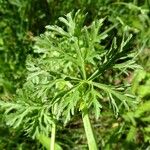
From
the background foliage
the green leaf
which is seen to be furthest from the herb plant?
the background foliage

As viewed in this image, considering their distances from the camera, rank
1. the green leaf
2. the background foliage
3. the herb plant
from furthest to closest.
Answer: the background foliage, the green leaf, the herb plant

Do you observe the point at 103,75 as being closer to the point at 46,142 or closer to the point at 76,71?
the point at 46,142

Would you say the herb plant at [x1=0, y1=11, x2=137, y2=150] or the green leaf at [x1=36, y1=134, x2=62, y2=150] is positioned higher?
the green leaf at [x1=36, y1=134, x2=62, y2=150]

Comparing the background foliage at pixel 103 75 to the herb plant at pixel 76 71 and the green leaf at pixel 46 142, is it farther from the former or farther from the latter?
the herb plant at pixel 76 71

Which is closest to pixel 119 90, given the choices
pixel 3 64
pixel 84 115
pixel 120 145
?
pixel 84 115

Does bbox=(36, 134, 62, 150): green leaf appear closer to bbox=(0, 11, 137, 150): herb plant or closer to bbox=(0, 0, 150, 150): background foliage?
bbox=(0, 0, 150, 150): background foliage

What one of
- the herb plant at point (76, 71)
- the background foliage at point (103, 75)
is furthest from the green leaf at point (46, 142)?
the herb plant at point (76, 71)

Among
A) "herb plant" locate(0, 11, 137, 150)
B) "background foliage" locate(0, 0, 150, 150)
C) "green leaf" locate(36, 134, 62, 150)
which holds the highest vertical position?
"background foliage" locate(0, 0, 150, 150)

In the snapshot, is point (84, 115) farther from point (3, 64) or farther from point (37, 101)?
point (3, 64)
